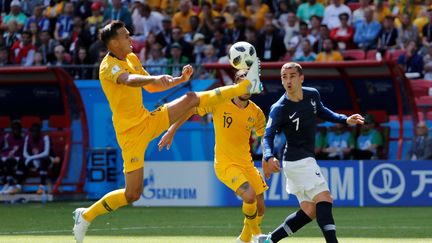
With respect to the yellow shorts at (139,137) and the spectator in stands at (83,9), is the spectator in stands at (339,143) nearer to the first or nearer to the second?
the spectator in stands at (83,9)

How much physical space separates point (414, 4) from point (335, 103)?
11.1 ft

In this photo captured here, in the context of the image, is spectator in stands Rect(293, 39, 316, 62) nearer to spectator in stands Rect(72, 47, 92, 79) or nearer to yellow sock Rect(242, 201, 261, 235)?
spectator in stands Rect(72, 47, 92, 79)

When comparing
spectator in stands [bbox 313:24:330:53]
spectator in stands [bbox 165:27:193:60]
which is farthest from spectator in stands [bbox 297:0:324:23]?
spectator in stands [bbox 165:27:193:60]

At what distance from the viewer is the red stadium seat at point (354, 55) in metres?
23.1

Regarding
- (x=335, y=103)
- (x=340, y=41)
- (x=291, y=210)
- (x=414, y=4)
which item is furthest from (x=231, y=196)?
(x=414, y=4)

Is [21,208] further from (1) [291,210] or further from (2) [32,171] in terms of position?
(1) [291,210]

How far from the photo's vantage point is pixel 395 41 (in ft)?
76.3

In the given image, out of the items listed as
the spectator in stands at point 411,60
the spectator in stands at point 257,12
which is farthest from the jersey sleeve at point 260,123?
the spectator in stands at point 257,12

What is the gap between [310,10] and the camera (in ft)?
82.7

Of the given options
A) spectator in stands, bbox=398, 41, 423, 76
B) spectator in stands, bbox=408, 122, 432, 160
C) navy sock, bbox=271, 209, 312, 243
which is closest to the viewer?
navy sock, bbox=271, 209, 312, 243

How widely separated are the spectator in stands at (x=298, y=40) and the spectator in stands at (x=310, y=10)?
3.49 ft

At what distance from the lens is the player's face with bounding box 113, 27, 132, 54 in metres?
12.0

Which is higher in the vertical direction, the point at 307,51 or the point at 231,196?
the point at 307,51

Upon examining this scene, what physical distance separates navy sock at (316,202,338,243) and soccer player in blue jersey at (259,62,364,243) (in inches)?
2.0
